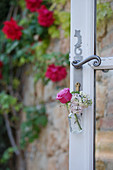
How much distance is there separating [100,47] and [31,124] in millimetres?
1258

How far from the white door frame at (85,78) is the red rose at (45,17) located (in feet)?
2.72

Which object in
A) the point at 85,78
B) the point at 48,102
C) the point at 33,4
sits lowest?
the point at 48,102

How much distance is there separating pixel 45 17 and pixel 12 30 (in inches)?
14.6

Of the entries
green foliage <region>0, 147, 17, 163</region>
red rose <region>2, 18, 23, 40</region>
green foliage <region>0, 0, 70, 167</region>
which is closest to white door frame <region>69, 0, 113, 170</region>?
green foliage <region>0, 0, 70, 167</region>

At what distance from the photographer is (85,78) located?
1.03m

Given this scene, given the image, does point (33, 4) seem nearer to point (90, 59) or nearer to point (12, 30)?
point (12, 30)

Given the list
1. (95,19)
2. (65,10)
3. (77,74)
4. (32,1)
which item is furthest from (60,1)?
(77,74)

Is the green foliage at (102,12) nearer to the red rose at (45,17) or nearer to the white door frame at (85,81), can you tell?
the white door frame at (85,81)

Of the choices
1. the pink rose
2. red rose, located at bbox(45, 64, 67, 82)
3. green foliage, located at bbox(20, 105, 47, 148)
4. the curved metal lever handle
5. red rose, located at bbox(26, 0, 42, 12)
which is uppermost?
red rose, located at bbox(26, 0, 42, 12)

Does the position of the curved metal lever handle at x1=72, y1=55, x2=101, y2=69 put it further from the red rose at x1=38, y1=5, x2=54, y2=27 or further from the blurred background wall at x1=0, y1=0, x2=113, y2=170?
the red rose at x1=38, y1=5, x2=54, y2=27

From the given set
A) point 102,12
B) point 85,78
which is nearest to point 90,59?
point 85,78

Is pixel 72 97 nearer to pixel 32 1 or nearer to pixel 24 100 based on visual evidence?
pixel 32 1

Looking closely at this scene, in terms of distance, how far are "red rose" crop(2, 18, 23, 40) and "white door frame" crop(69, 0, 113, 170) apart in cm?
112

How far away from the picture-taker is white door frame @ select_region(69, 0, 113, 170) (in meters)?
1.03
